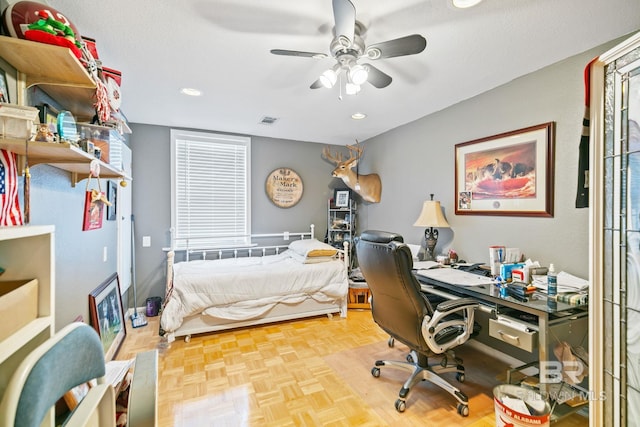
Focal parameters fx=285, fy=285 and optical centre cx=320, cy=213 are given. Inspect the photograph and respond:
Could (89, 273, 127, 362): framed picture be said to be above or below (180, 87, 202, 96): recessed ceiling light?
below

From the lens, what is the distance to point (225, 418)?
5.83 feet

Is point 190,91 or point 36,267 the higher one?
point 190,91

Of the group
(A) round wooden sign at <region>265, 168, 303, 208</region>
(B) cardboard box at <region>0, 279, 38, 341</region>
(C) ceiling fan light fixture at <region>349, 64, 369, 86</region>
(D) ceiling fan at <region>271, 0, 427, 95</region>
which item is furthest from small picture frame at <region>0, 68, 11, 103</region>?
(A) round wooden sign at <region>265, 168, 303, 208</region>

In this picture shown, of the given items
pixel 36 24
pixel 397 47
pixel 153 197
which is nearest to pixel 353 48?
pixel 397 47

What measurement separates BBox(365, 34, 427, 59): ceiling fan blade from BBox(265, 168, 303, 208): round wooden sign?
2794 millimetres

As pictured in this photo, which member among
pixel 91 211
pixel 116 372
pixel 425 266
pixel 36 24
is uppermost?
pixel 36 24

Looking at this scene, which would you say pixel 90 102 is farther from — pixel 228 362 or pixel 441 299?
pixel 441 299

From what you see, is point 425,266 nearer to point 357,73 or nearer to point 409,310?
point 409,310

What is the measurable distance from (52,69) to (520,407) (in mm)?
2752

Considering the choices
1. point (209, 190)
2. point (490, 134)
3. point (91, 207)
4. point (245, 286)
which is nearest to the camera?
point (91, 207)

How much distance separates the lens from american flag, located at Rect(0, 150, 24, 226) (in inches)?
41.2

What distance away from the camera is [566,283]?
1.88 metres

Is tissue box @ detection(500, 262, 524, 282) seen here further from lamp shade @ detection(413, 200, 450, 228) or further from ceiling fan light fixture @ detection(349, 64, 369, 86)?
ceiling fan light fixture @ detection(349, 64, 369, 86)

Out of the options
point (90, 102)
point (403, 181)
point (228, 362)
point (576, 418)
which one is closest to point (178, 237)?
point (228, 362)
